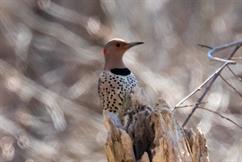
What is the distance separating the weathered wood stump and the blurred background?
408 cm

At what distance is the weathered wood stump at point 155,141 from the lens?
3861 millimetres

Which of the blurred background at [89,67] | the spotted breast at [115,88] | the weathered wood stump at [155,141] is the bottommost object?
the weathered wood stump at [155,141]

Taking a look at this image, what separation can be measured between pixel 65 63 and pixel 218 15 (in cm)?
188

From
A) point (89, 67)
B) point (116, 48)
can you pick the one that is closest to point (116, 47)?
point (116, 48)

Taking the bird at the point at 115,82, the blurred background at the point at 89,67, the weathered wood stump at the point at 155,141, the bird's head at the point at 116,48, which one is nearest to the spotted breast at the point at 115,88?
the bird at the point at 115,82

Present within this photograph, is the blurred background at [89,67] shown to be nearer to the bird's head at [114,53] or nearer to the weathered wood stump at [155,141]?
the bird's head at [114,53]

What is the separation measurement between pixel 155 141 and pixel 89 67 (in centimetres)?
584

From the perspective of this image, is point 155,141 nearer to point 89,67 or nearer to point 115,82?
point 115,82

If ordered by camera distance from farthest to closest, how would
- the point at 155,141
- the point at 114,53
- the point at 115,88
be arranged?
the point at 114,53, the point at 115,88, the point at 155,141

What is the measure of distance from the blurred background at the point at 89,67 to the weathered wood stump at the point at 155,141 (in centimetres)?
408

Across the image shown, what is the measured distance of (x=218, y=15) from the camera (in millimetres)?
9305

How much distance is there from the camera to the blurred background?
8.60 metres

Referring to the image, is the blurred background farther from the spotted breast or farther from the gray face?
the spotted breast

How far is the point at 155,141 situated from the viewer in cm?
388
